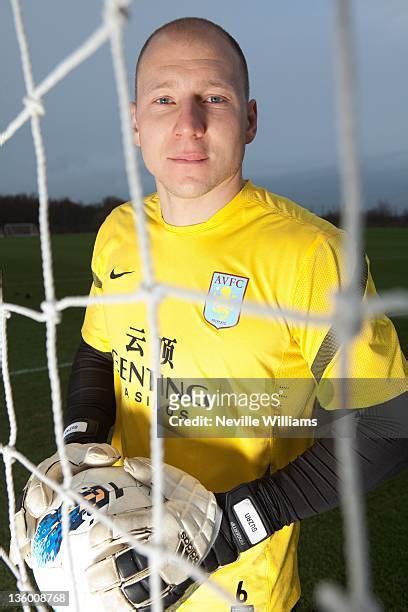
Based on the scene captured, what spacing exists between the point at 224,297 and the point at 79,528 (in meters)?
0.44

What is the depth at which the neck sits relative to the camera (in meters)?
1.19

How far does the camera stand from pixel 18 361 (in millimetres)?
4121

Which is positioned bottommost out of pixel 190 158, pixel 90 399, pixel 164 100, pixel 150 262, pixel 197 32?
pixel 90 399

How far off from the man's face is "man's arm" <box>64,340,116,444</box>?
498 millimetres

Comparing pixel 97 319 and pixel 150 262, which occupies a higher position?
pixel 150 262

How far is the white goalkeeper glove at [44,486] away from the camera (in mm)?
1131

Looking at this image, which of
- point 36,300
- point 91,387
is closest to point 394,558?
point 91,387

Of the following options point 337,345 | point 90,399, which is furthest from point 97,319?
point 337,345

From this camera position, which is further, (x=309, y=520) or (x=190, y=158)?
(x=309, y=520)

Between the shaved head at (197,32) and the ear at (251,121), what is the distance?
0.18 ft

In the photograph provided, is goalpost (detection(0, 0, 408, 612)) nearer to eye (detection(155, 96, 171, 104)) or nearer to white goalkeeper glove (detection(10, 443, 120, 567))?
white goalkeeper glove (detection(10, 443, 120, 567))

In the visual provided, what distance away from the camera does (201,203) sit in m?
1.20

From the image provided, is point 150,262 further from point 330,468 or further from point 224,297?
point 330,468

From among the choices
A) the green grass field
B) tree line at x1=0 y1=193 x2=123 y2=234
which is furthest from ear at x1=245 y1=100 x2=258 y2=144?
tree line at x1=0 y1=193 x2=123 y2=234
